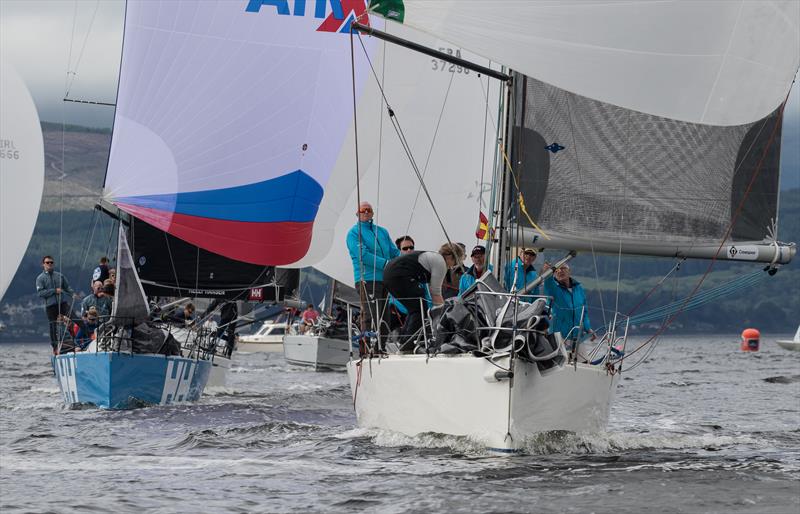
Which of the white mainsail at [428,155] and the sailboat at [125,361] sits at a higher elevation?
the white mainsail at [428,155]

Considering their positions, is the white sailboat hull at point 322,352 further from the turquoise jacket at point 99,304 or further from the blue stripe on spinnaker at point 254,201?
the blue stripe on spinnaker at point 254,201

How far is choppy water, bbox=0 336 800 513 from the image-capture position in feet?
24.8

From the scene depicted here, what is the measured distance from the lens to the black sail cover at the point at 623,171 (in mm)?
10711

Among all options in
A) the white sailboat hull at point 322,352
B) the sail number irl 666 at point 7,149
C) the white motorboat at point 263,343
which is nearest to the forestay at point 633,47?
the sail number irl 666 at point 7,149

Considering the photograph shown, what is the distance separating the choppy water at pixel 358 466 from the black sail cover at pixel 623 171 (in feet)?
5.64

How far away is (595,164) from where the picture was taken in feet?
35.8

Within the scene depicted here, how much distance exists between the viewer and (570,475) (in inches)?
331

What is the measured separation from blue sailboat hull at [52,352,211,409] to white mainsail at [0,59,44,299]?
4.14 ft

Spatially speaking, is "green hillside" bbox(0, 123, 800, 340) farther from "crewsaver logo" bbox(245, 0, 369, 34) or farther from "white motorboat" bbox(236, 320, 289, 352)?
"crewsaver logo" bbox(245, 0, 369, 34)

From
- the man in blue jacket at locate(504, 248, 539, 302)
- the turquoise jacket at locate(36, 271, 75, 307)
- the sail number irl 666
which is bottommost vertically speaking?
the turquoise jacket at locate(36, 271, 75, 307)

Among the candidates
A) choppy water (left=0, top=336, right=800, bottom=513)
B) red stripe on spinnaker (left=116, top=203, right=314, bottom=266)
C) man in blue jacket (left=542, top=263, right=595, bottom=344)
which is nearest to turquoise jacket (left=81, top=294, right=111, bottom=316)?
red stripe on spinnaker (left=116, top=203, right=314, bottom=266)

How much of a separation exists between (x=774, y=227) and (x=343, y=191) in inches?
206

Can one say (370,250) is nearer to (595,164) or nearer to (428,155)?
(595,164)

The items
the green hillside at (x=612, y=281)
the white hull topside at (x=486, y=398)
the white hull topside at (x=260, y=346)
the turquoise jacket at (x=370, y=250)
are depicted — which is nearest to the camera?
the white hull topside at (x=486, y=398)
